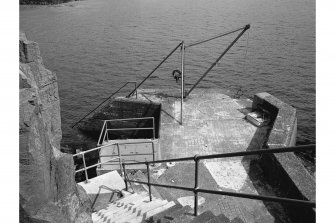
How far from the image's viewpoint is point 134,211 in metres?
6.16

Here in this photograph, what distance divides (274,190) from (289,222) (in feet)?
4.35

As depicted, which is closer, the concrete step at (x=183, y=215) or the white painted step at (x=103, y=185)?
the concrete step at (x=183, y=215)

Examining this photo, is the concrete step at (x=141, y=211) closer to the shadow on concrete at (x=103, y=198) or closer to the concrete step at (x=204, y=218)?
the concrete step at (x=204, y=218)

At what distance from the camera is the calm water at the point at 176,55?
23.5 metres

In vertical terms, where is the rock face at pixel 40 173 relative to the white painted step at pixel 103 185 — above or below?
above

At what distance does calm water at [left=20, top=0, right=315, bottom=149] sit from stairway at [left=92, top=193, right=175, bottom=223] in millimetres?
10579

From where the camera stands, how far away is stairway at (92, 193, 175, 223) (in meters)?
5.76

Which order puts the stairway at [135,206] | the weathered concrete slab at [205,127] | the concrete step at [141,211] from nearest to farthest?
the stairway at [135,206] → the concrete step at [141,211] → the weathered concrete slab at [205,127]

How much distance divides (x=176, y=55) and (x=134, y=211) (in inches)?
1077

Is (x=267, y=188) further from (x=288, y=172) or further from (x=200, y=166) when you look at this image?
(x=200, y=166)

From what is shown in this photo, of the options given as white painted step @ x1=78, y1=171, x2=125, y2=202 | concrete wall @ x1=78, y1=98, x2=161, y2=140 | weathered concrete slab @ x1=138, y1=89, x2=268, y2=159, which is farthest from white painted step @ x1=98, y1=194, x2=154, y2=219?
concrete wall @ x1=78, y1=98, x2=161, y2=140

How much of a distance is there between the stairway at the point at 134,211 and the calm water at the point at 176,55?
1058 centimetres

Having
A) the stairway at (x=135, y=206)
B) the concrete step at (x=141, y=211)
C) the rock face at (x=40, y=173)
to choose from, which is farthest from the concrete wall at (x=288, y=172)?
the rock face at (x=40, y=173)

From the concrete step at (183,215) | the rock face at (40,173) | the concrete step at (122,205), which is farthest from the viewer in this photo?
the concrete step at (122,205)
